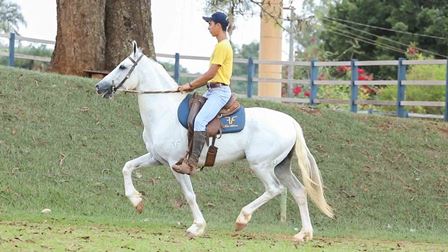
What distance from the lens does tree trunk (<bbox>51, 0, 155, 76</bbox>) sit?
24.2 m

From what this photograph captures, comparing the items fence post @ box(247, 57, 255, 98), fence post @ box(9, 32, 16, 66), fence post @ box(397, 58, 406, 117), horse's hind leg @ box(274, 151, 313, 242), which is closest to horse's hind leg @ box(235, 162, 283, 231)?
horse's hind leg @ box(274, 151, 313, 242)

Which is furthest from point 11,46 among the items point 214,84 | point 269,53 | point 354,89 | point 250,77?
point 214,84

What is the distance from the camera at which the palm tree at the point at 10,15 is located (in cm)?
4937

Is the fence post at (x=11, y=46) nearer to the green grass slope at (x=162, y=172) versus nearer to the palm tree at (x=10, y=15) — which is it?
the green grass slope at (x=162, y=172)

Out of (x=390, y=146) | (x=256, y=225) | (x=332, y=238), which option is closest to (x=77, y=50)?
(x=390, y=146)

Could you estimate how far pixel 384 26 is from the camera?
5238cm

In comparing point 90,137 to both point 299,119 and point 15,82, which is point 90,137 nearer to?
point 15,82

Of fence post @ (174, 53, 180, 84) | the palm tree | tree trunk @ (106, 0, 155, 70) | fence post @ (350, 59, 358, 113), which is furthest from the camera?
the palm tree

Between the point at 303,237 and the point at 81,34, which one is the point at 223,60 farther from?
the point at 81,34

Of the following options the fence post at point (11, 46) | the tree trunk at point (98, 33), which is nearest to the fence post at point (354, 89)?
the tree trunk at point (98, 33)

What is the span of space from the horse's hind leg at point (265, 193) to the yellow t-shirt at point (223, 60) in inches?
47.6

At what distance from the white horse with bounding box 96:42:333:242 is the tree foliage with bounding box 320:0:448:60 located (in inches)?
1377

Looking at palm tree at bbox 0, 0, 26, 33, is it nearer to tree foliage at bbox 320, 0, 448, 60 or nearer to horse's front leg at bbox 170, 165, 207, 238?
tree foliage at bbox 320, 0, 448, 60

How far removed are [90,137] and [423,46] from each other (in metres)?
32.8
